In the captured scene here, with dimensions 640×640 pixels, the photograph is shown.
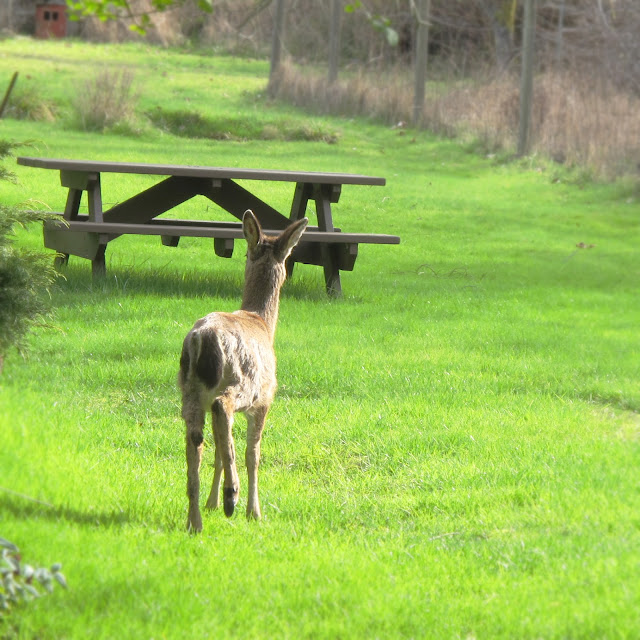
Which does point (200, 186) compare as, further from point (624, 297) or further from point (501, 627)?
point (501, 627)

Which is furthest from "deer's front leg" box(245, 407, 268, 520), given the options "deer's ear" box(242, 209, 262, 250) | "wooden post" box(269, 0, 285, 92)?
"wooden post" box(269, 0, 285, 92)

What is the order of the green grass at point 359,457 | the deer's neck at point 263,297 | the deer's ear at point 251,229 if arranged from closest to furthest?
1. the green grass at point 359,457
2. the deer's ear at point 251,229
3. the deer's neck at point 263,297

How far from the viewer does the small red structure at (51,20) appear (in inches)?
1743

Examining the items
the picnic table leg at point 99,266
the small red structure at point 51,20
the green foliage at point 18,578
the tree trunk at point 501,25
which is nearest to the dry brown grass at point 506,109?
the tree trunk at point 501,25

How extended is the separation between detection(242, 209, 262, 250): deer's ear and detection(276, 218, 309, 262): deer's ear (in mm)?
113

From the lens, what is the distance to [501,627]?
3.61m

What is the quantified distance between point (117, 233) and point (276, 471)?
444 centimetres

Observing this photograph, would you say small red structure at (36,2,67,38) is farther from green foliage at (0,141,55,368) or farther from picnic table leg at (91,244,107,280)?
green foliage at (0,141,55,368)

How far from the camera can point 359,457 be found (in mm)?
5648

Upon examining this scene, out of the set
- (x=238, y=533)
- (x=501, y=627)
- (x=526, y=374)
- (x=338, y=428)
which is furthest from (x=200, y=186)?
(x=501, y=627)

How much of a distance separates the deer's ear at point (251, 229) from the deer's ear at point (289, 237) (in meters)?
0.11

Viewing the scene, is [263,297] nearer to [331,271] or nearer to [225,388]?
[225,388]

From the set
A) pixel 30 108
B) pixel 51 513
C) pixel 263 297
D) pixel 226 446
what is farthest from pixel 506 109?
pixel 51 513

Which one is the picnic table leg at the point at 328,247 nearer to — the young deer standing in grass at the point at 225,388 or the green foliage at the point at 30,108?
the young deer standing in grass at the point at 225,388
